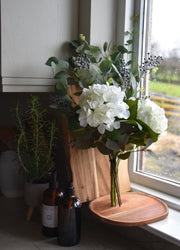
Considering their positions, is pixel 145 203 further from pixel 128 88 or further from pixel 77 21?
pixel 77 21

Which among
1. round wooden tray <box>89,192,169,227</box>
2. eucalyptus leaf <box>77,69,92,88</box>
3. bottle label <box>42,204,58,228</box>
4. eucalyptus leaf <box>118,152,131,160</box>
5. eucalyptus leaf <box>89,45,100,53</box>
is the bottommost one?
bottle label <box>42,204,58,228</box>

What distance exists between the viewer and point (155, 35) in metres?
1.27

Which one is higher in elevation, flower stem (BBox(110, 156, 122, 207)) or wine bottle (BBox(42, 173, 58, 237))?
flower stem (BBox(110, 156, 122, 207))

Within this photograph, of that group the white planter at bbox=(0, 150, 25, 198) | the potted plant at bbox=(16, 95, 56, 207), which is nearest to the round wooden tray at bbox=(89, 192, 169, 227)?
the potted plant at bbox=(16, 95, 56, 207)

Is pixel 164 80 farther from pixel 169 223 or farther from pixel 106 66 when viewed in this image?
pixel 169 223

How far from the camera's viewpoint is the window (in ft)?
3.93

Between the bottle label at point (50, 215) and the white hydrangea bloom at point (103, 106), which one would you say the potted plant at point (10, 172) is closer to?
Result: the bottle label at point (50, 215)

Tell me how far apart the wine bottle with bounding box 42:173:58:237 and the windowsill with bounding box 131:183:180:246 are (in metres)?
0.31

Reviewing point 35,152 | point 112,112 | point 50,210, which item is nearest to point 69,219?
point 50,210

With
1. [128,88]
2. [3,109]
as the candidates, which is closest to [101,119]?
[128,88]

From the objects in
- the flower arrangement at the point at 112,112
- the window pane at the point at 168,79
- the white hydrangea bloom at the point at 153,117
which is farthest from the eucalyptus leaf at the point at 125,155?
the window pane at the point at 168,79

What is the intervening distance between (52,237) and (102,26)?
2.71 feet

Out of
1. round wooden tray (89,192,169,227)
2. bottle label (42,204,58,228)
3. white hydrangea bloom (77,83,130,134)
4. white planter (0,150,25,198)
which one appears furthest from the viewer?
white planter (0,150,25,198)

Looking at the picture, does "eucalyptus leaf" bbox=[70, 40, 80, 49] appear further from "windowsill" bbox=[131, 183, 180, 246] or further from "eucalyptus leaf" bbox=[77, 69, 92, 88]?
"windowsill" bbox=[131, 183, 180, 246]
